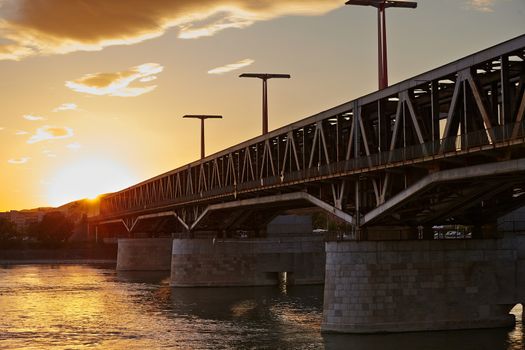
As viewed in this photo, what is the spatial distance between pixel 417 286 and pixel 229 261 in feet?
154

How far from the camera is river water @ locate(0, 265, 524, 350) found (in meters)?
47.2

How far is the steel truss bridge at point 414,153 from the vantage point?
1492 inches

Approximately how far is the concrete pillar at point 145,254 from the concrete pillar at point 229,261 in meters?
41.0

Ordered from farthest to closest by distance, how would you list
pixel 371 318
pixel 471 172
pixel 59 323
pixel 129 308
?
pixel 129 308
pixel 59 323
pixel 371 318
pixel 471 172

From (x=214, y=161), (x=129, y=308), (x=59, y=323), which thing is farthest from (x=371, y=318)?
(x=214, y=161)

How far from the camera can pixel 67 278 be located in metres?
118

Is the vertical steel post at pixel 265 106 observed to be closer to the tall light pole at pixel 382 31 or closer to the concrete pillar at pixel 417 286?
the tall light pole at pixel 382 31

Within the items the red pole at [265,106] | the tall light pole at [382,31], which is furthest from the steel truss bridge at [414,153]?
the red pole at [265,106]

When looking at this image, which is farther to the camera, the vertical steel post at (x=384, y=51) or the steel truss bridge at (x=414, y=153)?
the vertical steel post at (x=384, y=51)

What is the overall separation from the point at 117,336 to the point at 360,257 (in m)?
16.9

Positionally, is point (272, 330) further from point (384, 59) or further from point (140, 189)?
point (140, 189)

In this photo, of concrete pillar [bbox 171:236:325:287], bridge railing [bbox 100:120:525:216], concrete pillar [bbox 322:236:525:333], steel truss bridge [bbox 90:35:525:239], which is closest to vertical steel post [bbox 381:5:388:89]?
steel truss bridge [bbox 90:35:525:239]

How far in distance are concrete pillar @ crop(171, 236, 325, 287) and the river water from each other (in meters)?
2.55

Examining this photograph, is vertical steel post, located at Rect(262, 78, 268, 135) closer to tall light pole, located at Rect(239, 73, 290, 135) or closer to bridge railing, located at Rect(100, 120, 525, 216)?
tall light pole, located at Rect(239, 73, 290, 135)
